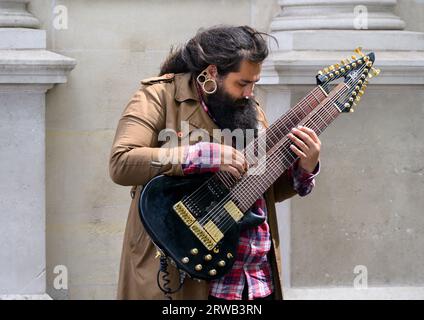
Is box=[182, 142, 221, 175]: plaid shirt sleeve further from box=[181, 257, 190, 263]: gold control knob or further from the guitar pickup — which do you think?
box=[181, 257, 190, 263]: gold control knob

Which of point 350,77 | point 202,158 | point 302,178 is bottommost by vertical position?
point 302,178

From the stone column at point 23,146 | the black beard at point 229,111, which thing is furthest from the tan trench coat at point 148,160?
the stone column at point 23,146

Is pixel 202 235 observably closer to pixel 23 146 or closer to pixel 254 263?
pixel 254 263

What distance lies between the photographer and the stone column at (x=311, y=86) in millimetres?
5820

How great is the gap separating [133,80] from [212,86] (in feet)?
5.88

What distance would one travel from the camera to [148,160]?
13.0 ft

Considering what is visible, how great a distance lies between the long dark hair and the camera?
4.11m

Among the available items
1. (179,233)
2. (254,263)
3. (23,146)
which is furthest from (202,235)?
(23,146)

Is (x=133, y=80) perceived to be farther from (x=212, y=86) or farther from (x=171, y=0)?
(x=212, y=86)

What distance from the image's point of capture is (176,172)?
400 centimetres

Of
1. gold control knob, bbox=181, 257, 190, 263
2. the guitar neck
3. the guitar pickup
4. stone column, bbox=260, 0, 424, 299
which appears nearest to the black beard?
the guitar neck

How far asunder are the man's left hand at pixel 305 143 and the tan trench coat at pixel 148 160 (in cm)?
23

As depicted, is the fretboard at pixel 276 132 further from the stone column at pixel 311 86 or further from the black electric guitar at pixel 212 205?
the stone column at pixel 311 86

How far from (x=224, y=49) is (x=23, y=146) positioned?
6.04ft
